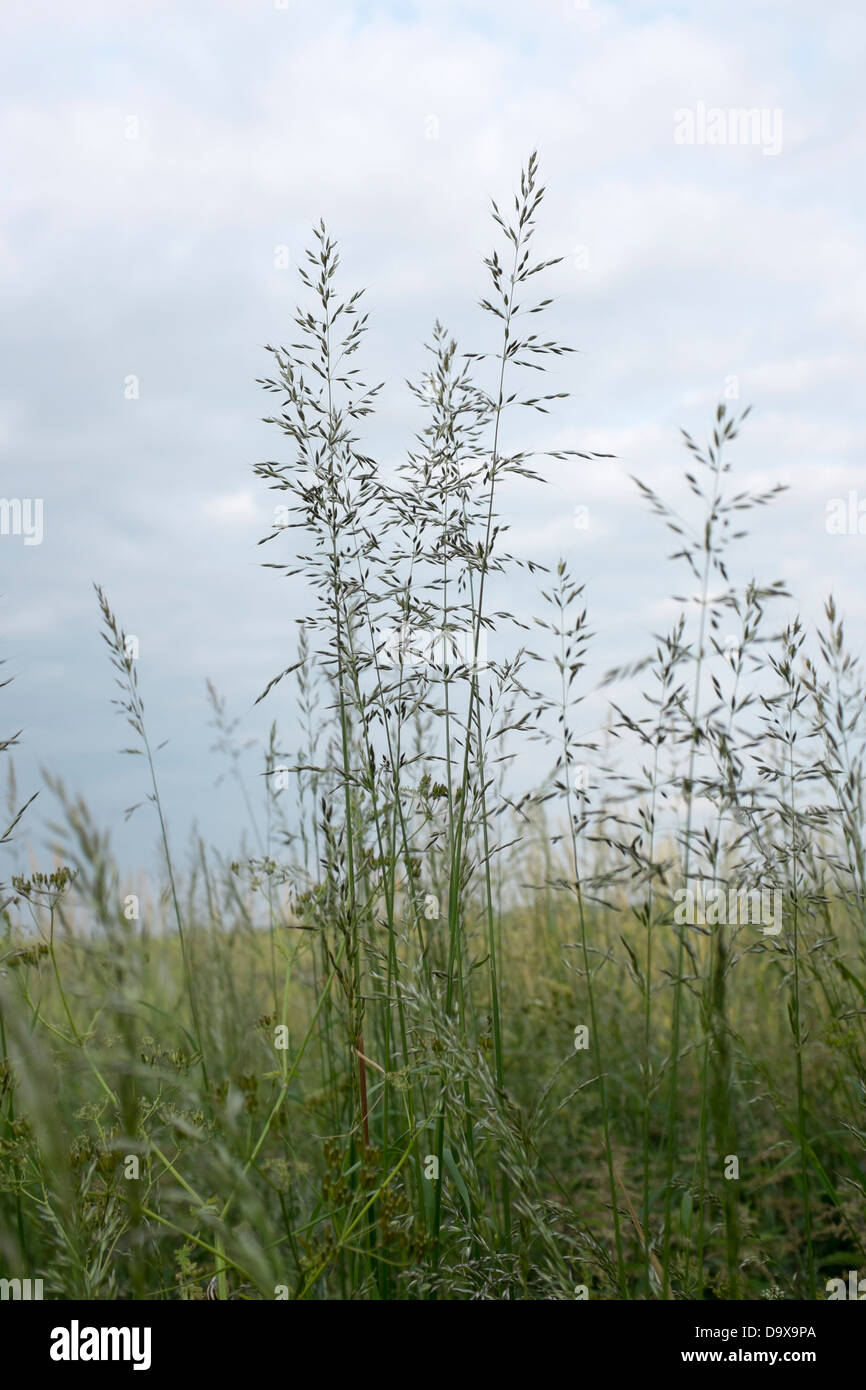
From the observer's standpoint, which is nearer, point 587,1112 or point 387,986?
point 387,986

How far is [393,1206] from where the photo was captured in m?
1.79

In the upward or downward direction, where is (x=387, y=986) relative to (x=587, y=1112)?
upward
